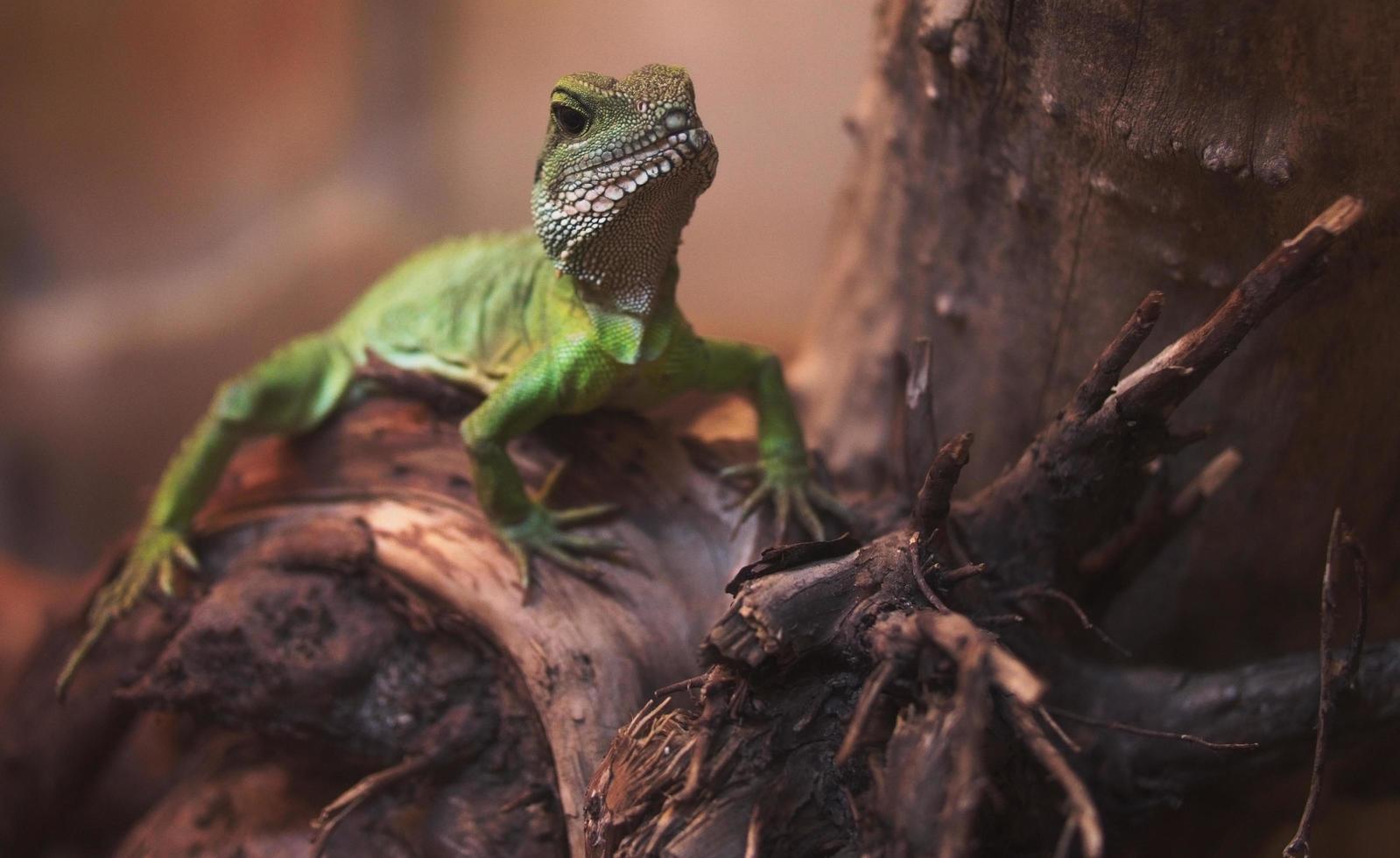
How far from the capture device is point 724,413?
4059 mm

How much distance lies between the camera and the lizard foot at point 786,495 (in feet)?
10.2

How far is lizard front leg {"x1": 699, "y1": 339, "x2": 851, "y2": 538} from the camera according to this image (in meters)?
3.15

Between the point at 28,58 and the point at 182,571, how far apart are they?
3.26 meters

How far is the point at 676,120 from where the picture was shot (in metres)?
2.52

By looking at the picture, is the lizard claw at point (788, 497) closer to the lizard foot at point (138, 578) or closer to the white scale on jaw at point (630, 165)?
the white scale on jaw at point (630, 165)

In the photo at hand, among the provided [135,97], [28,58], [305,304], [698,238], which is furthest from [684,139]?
[28,58]

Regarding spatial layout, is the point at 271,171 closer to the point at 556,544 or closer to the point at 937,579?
the point at 556,544

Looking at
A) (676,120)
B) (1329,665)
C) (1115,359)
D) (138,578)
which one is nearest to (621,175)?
(676,120)

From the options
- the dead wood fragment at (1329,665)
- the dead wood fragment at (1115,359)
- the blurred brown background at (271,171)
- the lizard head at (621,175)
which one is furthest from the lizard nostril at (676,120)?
the blurred brown background at (271,171)

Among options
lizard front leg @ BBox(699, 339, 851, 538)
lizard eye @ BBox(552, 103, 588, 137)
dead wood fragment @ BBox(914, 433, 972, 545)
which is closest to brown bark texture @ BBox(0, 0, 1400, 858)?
dead wood fragment @ BBox(914, 433, 972, 545)

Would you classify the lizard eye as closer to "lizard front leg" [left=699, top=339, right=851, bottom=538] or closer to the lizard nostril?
the lizard nostril

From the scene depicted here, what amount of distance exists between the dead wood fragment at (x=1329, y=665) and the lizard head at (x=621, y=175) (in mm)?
1725

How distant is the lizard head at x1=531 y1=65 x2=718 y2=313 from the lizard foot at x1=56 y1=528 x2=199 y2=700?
1746 mm

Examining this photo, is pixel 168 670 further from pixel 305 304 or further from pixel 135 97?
pixel 135 97
